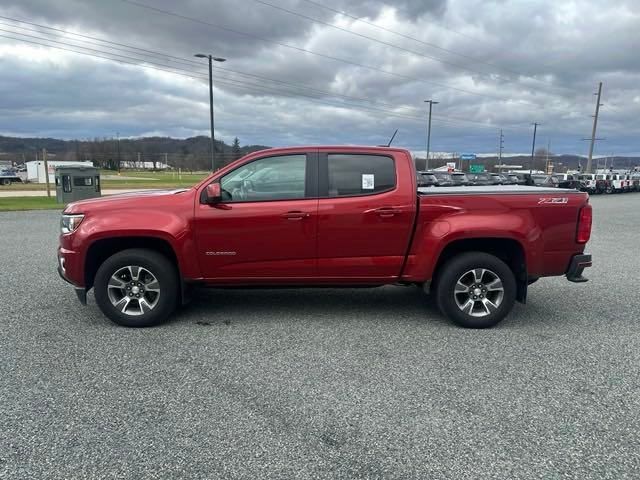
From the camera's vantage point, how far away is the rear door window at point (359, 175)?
470 centimetres

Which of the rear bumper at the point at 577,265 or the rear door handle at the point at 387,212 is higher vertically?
the rear door handle at the point at 387,212

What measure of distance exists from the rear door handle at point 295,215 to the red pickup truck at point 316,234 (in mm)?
14

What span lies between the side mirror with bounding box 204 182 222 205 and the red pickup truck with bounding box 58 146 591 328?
0.08 ft

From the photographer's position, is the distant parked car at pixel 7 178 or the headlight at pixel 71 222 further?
the distant parked car at pixel 7 178

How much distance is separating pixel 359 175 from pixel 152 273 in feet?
7.53

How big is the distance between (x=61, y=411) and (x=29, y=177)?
209 ft

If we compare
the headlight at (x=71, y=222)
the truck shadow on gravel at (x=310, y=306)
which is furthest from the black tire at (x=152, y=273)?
the headlight at (x=71, y=222)

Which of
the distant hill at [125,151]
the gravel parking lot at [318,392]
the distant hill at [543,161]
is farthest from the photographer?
the distant hill at [543,161]

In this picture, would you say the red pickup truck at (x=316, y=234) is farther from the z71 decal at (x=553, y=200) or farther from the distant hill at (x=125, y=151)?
the distant hill at (x=125, y=151)

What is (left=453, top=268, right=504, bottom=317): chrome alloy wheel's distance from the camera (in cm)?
471

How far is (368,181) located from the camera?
185 inches

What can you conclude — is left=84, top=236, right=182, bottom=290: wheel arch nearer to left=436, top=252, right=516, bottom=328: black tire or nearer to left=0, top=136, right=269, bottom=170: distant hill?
left=436, top=252, right=516, bottom=328: black tire

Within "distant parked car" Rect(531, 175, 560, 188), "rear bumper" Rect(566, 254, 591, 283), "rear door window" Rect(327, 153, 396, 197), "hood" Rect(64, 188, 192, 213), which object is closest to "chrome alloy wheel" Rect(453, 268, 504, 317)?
"rear bumper" Rect(566, 254, 591, 283)

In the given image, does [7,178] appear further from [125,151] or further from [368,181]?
[368,181]
